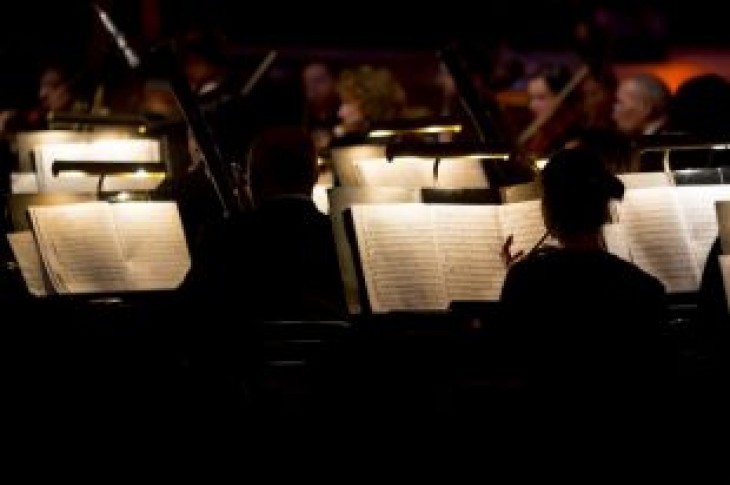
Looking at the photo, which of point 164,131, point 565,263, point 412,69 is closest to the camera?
point 565,263

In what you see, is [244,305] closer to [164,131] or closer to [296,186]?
[296,186]

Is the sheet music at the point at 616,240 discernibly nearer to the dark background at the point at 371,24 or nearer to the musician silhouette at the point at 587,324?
the musician silhouette at the point at 587,324

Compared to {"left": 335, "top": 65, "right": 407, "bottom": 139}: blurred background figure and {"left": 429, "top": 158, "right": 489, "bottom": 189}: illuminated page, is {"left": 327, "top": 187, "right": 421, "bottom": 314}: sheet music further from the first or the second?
{"left": 335, "top": 65, "right": 407, "bottom": 139}: blurred background figure

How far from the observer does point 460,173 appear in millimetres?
5719

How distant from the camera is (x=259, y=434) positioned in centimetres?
468

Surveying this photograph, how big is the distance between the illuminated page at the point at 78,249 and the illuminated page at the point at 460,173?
157cm

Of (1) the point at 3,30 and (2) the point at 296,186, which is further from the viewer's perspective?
(1) the point at 3,30

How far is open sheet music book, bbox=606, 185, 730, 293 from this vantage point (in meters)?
4.89

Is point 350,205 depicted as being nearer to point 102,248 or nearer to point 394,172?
point 394,172

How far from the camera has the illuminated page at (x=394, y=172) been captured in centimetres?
561

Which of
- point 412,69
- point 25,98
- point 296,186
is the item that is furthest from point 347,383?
point 412,69

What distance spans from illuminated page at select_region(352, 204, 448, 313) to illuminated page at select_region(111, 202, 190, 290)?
1.05 m

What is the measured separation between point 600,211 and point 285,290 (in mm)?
1323

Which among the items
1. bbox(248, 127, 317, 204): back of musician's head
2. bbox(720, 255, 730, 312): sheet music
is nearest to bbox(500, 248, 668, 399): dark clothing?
bbox(720, 255, 730, 312): sheet music
